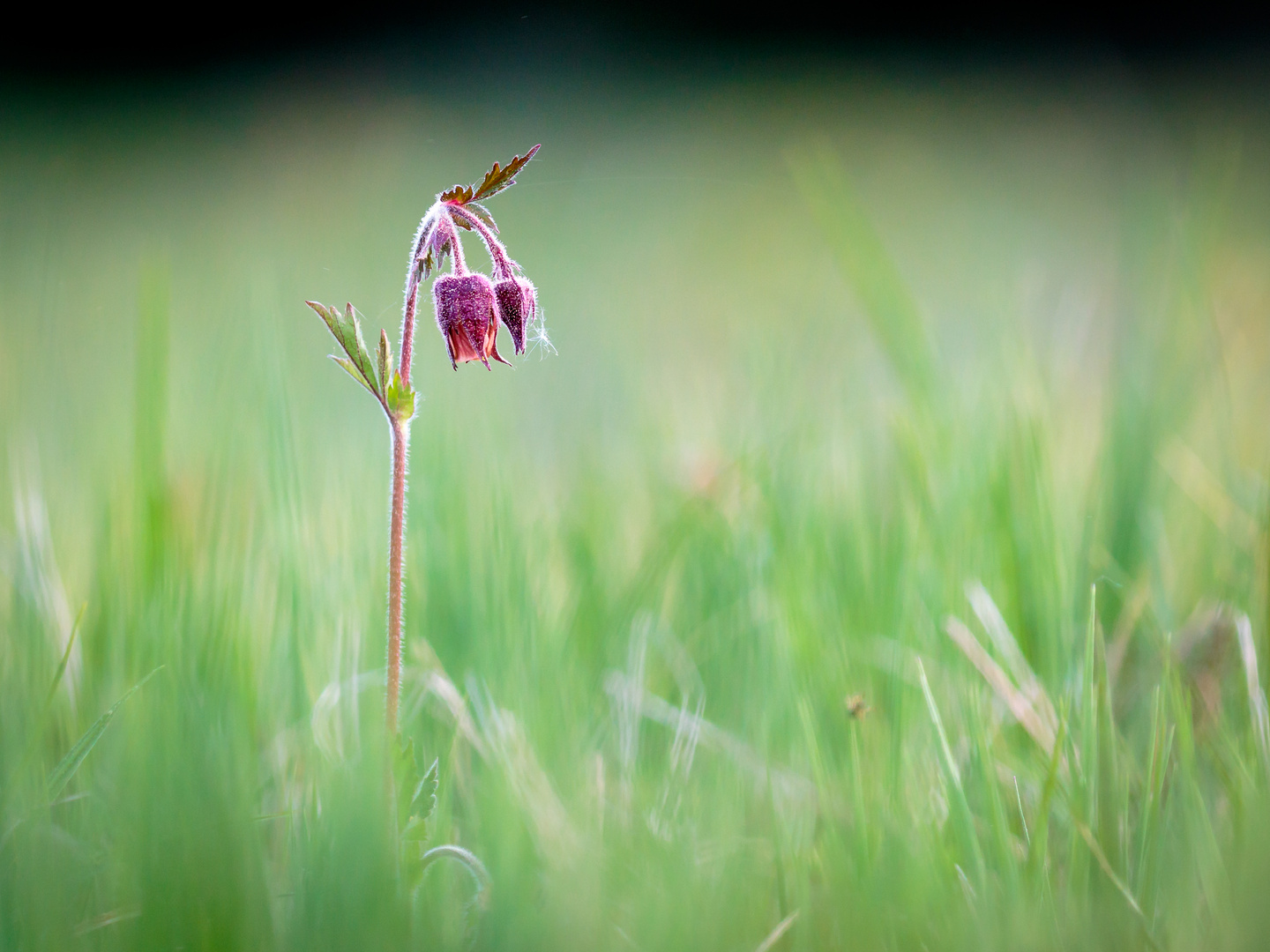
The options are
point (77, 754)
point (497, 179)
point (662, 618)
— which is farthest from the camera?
point (662, 618)

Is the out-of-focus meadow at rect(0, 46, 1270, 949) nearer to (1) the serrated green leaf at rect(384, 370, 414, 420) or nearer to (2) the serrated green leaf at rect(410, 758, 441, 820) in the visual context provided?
(2) the serrated green leaf at rect(410, 758, 441, 820)

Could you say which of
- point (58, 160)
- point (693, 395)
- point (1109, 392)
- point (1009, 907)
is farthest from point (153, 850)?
point (58, 160)

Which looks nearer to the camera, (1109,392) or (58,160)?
(1109,392)

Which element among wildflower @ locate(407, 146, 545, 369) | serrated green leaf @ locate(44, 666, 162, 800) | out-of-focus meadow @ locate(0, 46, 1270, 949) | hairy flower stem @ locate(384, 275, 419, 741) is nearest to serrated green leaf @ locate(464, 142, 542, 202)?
wildflower @ locate(407, 146, 545, 369)

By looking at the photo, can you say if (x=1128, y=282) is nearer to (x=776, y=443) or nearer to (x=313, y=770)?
(x=776, y=443)

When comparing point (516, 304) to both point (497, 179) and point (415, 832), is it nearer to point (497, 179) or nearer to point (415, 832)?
point (497, 179)

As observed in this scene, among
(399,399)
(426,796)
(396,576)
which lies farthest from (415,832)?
(399,399)
